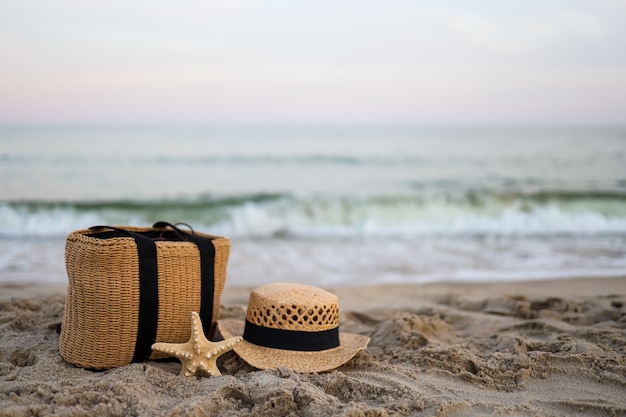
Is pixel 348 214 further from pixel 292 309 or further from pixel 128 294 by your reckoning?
pixel 128 294

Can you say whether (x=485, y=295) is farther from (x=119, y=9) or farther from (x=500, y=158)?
(x=500, y=158)

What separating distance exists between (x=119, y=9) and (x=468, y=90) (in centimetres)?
1026

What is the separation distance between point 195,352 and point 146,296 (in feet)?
1.32

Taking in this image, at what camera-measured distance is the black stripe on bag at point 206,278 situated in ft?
10.5

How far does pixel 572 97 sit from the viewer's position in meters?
17.2

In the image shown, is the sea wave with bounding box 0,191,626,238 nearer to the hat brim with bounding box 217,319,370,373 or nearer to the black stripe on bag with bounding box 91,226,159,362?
the hat brim with bounding box 217,319,370,373

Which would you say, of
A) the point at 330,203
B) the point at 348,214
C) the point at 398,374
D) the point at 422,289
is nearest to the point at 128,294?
the point at 398,374

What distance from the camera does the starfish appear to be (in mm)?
2926

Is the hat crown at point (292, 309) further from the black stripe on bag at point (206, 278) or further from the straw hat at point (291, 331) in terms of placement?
the black stripe on bag at point (206, 278)

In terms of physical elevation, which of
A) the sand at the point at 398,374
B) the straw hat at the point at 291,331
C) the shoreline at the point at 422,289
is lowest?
the shoreline at the point at 422,289

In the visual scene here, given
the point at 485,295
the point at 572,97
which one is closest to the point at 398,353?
the point at 485,295

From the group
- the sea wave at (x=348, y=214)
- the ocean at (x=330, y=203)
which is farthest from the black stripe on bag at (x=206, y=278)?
the sea wave at (x=348, y=214)

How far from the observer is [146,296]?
3.02 meters

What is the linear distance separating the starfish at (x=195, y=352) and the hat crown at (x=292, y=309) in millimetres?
291
